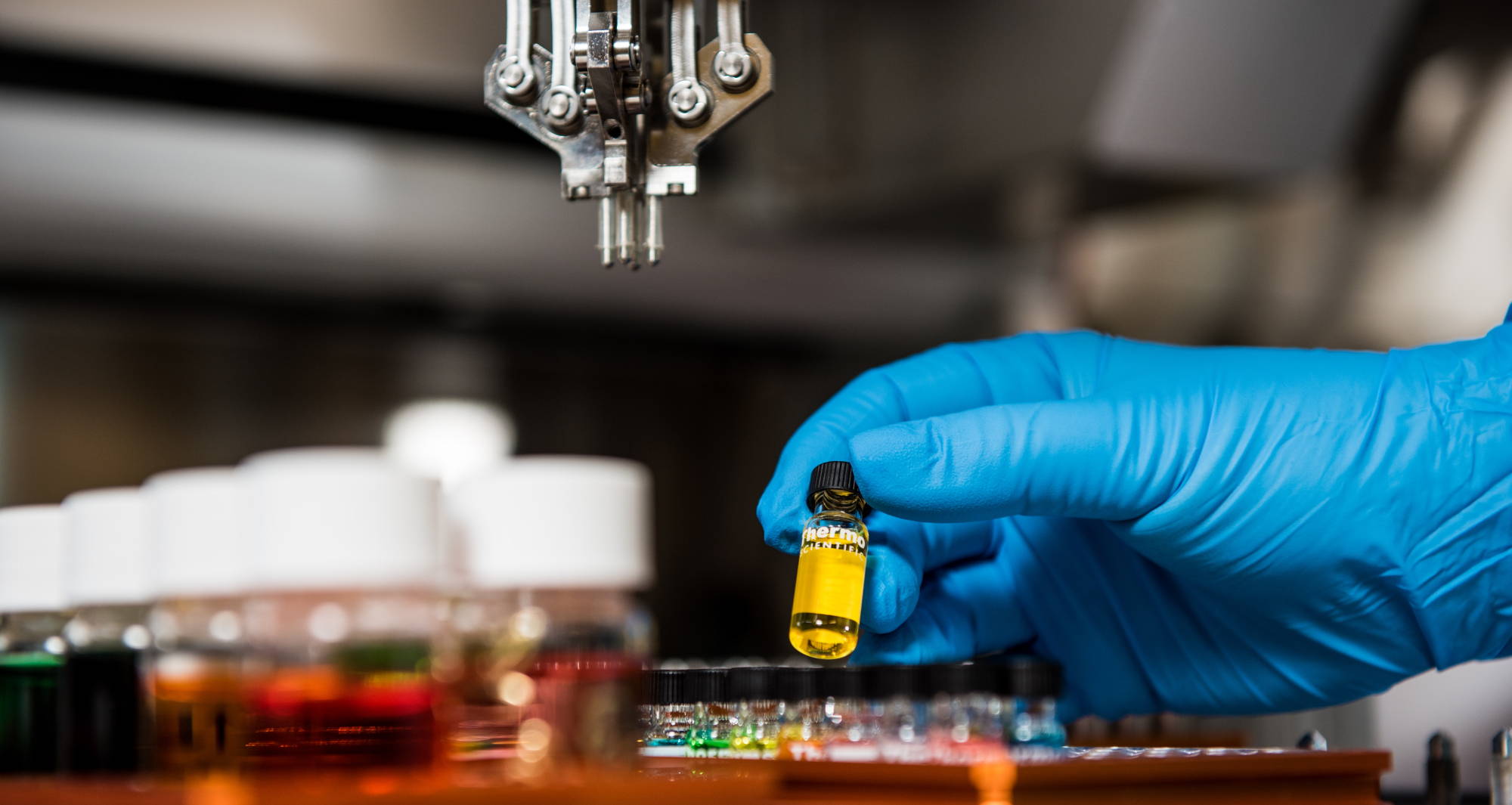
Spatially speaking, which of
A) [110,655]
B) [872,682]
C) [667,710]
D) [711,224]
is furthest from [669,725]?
[711,224]

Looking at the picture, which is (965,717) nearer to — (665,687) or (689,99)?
(665,687)

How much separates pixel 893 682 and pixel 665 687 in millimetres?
259

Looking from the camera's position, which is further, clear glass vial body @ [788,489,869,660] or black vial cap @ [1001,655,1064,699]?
clear glass vial body @ [788,489,869,660]

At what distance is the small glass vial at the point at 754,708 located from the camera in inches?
39.7

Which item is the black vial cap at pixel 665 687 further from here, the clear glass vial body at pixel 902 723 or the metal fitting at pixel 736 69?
the metal fitting at pixel 736 69

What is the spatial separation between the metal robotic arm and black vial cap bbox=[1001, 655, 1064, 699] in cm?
41

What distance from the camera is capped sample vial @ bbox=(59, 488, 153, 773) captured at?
2.70 ft

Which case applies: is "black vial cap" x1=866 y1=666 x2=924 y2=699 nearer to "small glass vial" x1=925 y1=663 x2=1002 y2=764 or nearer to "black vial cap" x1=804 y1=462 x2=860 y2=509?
"small glass vial" x1=925 y1=663 x2=1002 y2=764

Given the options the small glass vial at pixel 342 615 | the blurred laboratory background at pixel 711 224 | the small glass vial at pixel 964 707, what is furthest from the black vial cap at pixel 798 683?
the blurred laboratory background at pixel 711 224

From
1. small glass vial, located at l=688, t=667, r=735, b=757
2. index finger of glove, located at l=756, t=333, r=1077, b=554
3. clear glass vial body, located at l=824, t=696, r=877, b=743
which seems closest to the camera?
clear glass vial body, located at l=824, t=696, r=877, b=743

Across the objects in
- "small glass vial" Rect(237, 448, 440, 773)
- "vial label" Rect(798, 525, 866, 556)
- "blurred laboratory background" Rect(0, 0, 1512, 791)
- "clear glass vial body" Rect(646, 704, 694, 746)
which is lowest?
"clear glass vial body" Rect(646, 704, 694, 746)

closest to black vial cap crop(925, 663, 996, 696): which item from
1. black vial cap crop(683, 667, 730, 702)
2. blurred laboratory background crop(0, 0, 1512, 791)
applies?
black vial cap crop(683, 667, 730, 702)

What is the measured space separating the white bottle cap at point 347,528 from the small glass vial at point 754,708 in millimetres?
425

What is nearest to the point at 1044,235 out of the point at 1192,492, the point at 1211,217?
the point at 1211,217
